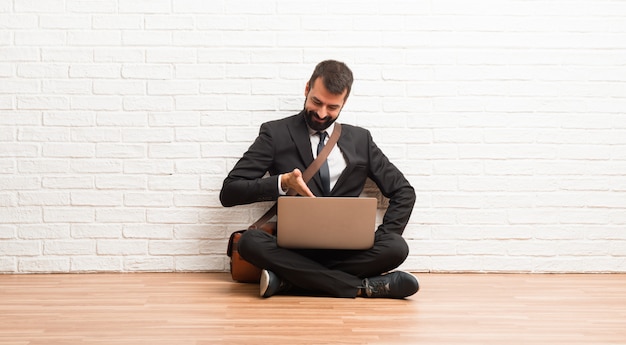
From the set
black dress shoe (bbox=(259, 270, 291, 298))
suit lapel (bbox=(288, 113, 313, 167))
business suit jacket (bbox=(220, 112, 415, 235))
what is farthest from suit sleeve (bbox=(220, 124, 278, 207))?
black dress shoe (bbox=(259, 270, 291, 298))

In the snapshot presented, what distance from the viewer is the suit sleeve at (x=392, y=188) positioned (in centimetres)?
325

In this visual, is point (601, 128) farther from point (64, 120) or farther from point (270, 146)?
point (64, 120)

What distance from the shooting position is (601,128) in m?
3.57

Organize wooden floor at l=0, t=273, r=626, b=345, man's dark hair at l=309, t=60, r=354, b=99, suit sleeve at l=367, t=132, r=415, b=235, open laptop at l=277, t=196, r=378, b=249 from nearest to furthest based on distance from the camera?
wooden floor at l=0, t=273, r=626, b=345, open laptop at l=277, t=196, r=378, b=249, man's dark hair at l=309, t=60, r=354, b=99, suit sleeve at l=367, t=132, r=415, b=235

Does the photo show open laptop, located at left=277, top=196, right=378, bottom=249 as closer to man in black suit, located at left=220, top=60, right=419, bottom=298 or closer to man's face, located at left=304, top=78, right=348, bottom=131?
man in black suit, located at left=220, top=60, right=419, bottom=298

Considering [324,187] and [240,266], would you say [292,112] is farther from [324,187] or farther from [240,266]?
[240,266]

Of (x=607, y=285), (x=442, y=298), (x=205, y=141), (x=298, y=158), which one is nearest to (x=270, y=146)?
(x=298, y=158)

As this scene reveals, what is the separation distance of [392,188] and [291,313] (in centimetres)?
103

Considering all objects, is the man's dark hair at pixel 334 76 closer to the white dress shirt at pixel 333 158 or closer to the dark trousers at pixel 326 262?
the white dress shirt at pixel 333 158

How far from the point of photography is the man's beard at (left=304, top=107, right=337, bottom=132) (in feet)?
10.3

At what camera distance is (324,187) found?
3211 millimetres

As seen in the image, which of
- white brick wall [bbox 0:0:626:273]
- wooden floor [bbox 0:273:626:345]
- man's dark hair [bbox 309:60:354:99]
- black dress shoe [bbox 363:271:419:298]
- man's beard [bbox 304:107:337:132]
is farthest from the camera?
white brick wall [bbox 0:0:626:273]

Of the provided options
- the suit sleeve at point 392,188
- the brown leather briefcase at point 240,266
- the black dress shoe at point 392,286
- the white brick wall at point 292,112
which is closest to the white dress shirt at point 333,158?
the suit sleeve at point 392,188

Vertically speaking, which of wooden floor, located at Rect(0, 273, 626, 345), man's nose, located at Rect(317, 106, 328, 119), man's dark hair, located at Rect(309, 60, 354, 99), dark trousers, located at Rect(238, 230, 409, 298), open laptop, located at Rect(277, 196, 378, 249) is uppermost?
man's dark hair, located at Rect(309, 60, 354, 99)
